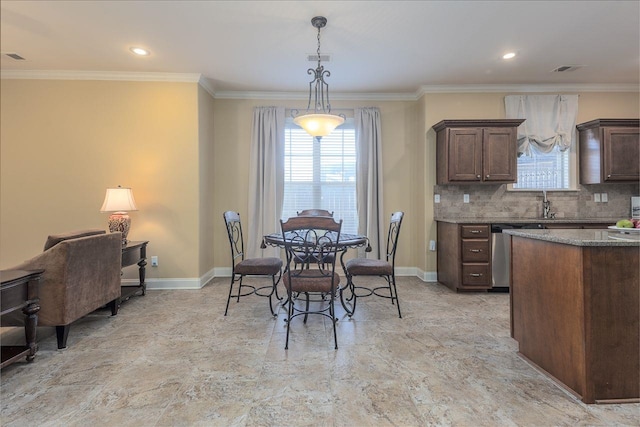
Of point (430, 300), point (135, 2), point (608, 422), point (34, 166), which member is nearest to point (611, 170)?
point (430, 300)

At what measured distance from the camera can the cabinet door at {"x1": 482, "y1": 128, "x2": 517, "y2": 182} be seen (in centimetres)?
394

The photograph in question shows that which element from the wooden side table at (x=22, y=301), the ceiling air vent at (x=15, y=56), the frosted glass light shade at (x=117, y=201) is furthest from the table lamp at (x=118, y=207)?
the ceiling air vent at (x=15, y=56)

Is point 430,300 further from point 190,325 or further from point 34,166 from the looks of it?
point 34,166

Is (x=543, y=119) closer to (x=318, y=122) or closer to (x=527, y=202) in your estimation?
(x=527, y=202)

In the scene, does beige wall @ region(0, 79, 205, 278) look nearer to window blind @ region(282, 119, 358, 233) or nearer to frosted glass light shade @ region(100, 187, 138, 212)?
frosted glass light shade @ region(100, 187, 138, 212)

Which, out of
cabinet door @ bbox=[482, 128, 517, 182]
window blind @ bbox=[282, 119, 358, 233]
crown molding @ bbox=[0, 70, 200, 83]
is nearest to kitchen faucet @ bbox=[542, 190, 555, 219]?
cabinet door @ bbox=[482, 128, 517, 182]

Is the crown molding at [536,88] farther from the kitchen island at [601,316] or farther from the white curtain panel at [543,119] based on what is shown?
the kitchen island at [601,316]

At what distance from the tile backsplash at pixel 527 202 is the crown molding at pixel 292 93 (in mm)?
1359

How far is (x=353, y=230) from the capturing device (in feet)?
15.1

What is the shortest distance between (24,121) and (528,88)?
260 inches

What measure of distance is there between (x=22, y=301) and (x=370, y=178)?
383 centimetres

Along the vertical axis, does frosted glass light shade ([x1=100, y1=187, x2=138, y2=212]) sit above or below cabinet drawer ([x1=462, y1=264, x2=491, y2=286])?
above

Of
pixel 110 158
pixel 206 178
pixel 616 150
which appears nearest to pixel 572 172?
pixel 616 150

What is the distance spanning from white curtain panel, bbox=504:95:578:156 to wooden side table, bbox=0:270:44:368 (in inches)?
211
